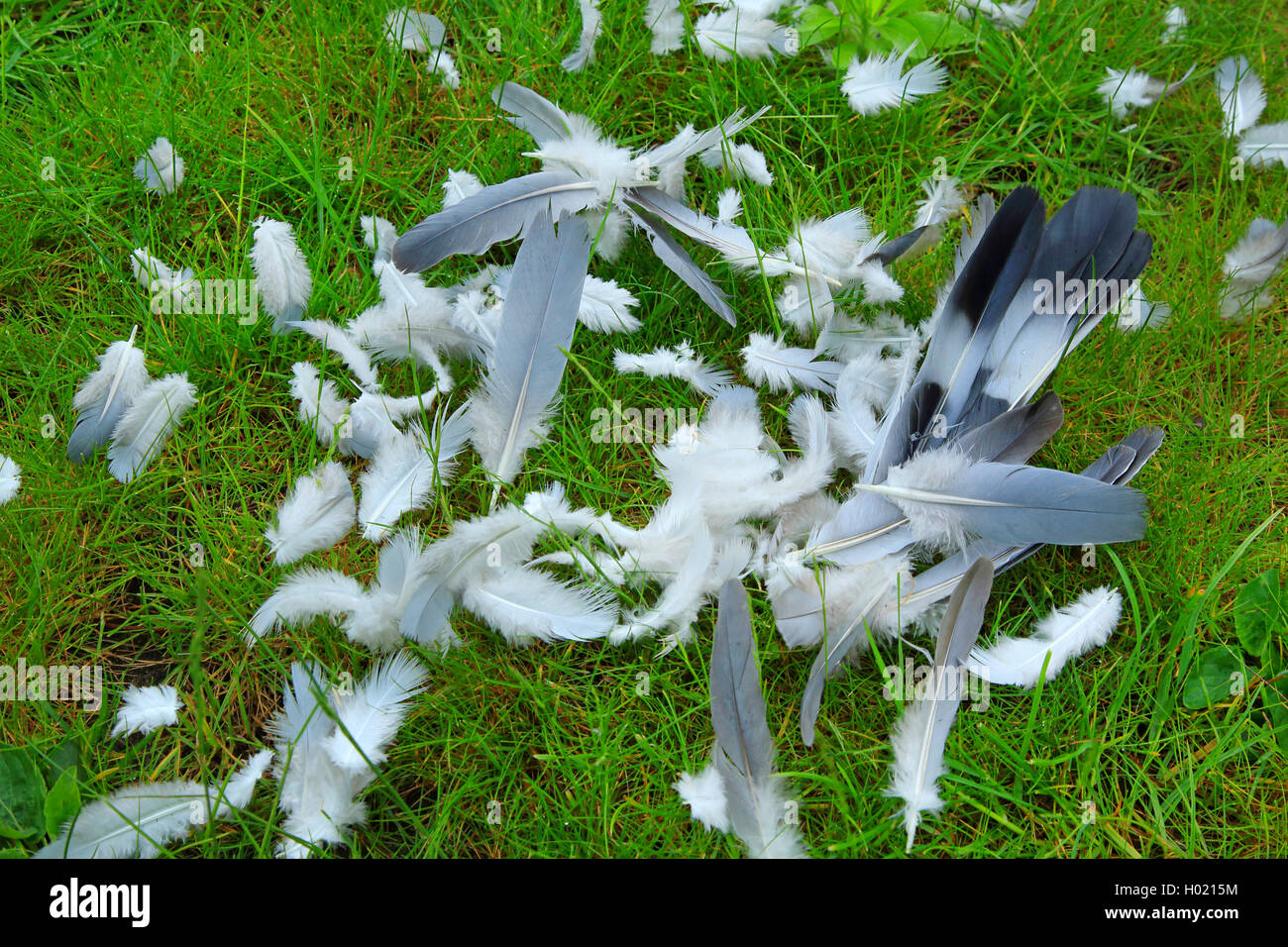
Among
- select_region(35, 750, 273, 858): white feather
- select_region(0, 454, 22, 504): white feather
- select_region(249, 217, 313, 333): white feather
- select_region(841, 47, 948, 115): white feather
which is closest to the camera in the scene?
select_region(35, 750, 273, 858): white feather

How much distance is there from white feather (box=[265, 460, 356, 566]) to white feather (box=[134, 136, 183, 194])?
0.95m

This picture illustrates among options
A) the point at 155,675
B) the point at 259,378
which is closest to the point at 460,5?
the point at 259,378

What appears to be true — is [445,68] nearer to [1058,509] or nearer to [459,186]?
[459,186]

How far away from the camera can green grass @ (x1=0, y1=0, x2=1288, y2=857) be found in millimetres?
1807

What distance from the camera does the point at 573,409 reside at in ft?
6.90

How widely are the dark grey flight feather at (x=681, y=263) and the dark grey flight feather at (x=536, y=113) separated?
→ 0.26m

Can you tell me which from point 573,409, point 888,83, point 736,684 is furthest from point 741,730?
point 888,83

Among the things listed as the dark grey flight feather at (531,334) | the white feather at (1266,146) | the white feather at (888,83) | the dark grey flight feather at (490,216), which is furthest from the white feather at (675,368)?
the white feather at (1266,146)

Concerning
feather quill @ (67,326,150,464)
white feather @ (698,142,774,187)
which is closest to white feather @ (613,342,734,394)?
white feather @ (698,142,774,187)

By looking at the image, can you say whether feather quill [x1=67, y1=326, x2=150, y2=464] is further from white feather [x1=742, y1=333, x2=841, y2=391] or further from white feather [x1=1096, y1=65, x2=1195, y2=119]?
white feather [x1=1096, y1=65, x2=1195, y2=119]

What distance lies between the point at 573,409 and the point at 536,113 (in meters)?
0.77

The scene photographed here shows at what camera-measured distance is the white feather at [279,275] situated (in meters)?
2.15

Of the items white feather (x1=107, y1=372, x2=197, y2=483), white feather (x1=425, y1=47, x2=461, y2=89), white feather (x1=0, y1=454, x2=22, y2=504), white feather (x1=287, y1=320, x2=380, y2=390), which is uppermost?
white feather (x1=425, y1=47, x2=461, y2=89)
